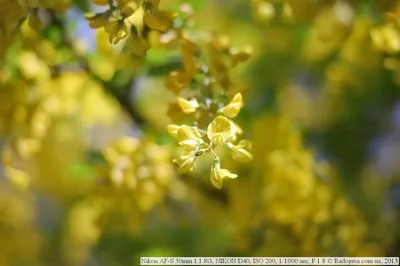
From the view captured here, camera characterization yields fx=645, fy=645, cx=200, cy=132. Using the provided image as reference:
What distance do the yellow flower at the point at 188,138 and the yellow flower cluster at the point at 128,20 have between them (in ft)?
0.15

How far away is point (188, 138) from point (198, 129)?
0.02 metres

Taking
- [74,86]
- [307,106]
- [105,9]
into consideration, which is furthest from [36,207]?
[105,9]

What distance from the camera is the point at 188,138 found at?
0.28 meters

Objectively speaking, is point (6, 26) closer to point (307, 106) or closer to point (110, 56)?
point (110, 56)

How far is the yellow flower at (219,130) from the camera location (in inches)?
11.1

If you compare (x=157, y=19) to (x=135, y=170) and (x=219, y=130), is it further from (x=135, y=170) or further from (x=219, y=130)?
(x=135, y=170)

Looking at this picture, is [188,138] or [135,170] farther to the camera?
[135,170]

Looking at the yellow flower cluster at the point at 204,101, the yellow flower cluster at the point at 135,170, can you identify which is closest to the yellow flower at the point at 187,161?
the yellow flower cluster at the point at 204,101

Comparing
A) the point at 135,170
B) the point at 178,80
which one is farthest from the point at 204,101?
the point at 135,170

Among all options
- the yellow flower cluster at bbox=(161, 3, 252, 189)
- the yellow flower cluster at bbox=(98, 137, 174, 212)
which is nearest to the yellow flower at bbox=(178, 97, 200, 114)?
the yellow flower cluster at bbox=(161, 3, 252, 189)

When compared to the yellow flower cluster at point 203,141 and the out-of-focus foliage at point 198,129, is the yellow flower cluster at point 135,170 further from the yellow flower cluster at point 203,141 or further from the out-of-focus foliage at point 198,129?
the yellow flower cluster at point 203,141

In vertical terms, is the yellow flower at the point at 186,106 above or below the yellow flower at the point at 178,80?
below

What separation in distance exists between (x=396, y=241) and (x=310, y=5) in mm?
204

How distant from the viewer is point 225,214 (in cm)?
52
